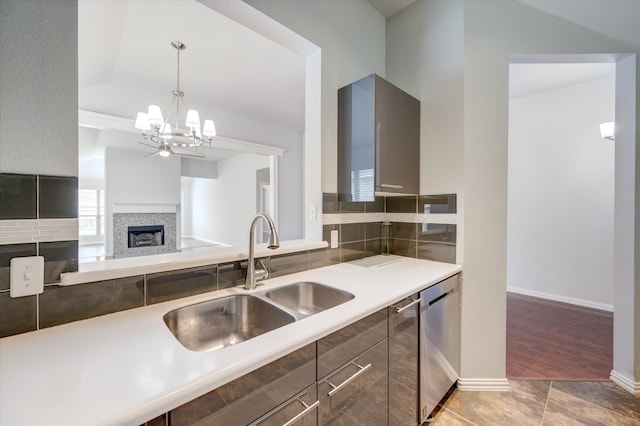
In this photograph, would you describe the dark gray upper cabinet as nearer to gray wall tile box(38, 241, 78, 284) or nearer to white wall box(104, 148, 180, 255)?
gray wall tile box(38, 241, 78, 284)

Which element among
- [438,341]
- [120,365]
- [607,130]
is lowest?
[438,341]

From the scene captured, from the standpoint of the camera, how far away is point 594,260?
307 cm

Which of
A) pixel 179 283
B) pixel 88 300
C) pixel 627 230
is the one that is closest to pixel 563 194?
pixel 627 230

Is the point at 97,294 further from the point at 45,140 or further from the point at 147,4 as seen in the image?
the point at 147,4

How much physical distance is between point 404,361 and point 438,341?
415 mm

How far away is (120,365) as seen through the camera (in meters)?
0.71

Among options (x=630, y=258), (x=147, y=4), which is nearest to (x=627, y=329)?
(x=630, y=258)

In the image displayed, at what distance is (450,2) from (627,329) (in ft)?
8.46

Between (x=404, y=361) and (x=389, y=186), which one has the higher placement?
(x=389, y=186)

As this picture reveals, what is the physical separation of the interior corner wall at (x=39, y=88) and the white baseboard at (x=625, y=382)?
11.0ft

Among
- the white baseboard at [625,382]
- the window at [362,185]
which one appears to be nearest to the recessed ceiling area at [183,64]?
the window at [362,185]

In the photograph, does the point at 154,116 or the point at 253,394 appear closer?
the point at 253,394

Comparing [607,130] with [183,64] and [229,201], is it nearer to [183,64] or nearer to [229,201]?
[183,64]

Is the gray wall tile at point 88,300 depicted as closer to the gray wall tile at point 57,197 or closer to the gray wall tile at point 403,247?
the gray wall tile at point 57,197
